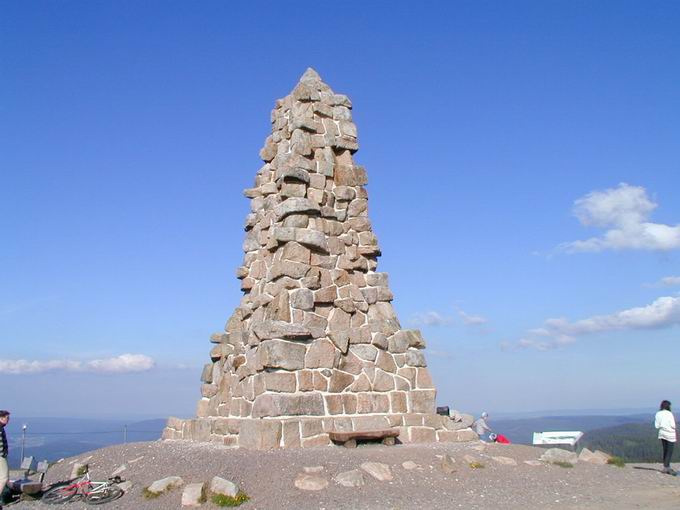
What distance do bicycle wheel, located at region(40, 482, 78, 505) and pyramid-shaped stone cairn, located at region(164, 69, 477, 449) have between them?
99.7 inches

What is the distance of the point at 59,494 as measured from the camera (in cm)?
898

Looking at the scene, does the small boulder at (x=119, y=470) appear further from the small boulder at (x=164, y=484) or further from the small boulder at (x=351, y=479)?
the small boulder at (x=351, y=479)

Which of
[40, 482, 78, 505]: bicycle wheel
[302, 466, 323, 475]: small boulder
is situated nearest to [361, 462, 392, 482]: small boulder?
[302, 466, 323, 475]: small boulder

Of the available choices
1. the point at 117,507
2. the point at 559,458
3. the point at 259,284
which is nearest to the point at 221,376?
the point at 259,284

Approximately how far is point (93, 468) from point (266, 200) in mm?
5946

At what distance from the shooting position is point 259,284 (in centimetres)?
1267

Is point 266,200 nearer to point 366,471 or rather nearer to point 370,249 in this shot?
point 370,249

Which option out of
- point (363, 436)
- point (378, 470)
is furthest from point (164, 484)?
point (363, 436)

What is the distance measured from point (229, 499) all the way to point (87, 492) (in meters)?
2.16

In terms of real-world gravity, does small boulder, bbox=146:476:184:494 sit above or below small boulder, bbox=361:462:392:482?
below

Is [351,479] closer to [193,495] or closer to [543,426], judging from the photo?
[193,495]

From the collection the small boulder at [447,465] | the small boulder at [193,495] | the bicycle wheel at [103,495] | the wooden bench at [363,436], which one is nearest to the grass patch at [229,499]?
the small boulder at [193,495]

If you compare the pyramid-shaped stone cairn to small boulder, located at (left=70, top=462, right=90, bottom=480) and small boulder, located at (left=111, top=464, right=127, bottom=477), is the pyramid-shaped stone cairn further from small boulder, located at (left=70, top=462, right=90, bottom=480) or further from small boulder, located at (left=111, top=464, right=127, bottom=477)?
small boulder, located at (left=70, top=462, right=90, bottom=480)

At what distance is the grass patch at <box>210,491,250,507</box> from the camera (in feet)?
26.0
